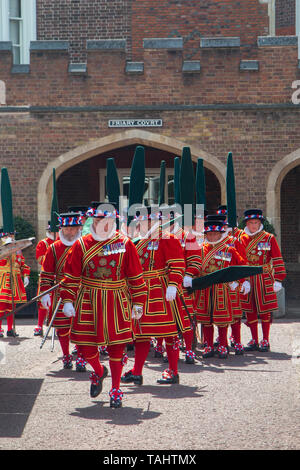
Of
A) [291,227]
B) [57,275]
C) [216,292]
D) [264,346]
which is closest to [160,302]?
[57,275]

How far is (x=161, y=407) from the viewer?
6176mm

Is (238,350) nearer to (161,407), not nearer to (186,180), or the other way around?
(186,180)

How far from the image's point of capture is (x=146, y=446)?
16.2ft

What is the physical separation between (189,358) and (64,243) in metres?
1.85

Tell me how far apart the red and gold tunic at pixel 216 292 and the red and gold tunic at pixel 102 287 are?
226 cm

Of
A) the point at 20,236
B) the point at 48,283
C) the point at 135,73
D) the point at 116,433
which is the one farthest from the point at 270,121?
the point at 116,433

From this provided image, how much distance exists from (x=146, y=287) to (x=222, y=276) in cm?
193

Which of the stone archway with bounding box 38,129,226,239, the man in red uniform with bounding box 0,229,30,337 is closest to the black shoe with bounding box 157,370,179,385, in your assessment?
the man in red uniform with bounding box 0,229,30,337

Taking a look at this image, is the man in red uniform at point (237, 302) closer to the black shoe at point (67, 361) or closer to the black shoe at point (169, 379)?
the black shoe at point (169, 379)

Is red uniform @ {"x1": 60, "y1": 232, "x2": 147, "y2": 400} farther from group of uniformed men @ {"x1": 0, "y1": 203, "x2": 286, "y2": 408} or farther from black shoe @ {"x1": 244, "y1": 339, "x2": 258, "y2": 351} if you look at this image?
black shoe @ {"x1": 244, "y1": 339, "x2": 258, "y2": 351}

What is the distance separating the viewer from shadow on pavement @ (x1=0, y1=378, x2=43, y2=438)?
5.48 meters

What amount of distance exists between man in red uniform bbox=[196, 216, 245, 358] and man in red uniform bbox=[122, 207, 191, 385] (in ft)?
4.14

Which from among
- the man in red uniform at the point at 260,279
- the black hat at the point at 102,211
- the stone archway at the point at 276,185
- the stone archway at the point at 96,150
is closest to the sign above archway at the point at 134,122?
the stone archway at the point at 96,150
